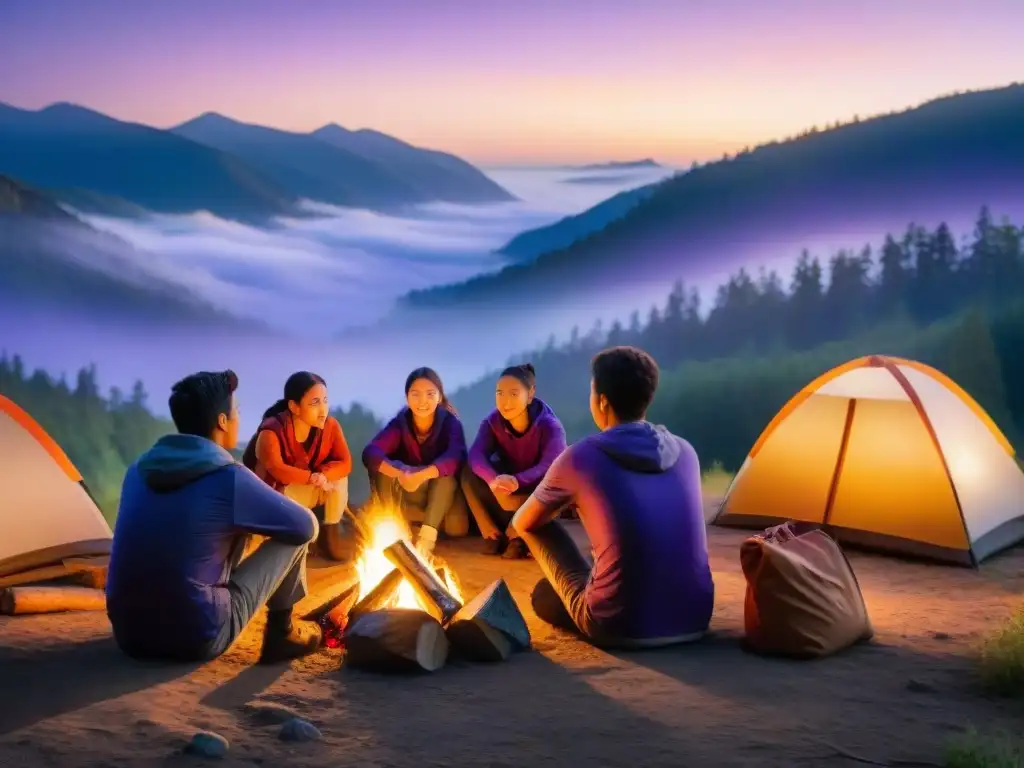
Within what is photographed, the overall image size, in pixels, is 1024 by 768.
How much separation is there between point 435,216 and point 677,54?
317cm

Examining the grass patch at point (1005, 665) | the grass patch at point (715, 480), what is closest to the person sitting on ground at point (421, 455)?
the grass patch at point (715, 480)

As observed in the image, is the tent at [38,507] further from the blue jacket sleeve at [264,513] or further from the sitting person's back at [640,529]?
the sitting person's back at [640,529]

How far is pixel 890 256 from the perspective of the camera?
43.7 ft

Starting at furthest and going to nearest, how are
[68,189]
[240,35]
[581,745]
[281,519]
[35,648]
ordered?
[68,189] < [240,35] < [35,648] < [281,519] < [581,745]

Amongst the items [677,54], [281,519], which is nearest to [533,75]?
[677,54]

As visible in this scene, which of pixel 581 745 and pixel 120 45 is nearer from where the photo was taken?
pixel 581 745

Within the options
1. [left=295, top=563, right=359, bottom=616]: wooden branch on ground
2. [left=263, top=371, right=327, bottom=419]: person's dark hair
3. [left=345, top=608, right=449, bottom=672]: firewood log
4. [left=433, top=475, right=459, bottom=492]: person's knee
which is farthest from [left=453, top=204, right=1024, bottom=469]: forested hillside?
[left=345, top=608, right=449, bottom=672]: firewood log

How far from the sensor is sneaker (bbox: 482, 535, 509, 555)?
22.7 feet

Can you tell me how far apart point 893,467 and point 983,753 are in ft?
11.8

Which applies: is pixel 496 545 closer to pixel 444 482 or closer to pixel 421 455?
pixel 444 482

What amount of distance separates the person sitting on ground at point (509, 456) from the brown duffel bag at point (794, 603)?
2031 millimetres

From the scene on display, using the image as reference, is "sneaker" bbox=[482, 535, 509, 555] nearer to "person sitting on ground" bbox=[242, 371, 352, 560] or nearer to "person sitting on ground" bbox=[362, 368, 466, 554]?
"person sitting on ground" bbox=[362, 368, 466, 554]

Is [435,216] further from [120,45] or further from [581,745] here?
[581,745]

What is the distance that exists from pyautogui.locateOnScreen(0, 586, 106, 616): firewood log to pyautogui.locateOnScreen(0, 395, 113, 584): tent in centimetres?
48
